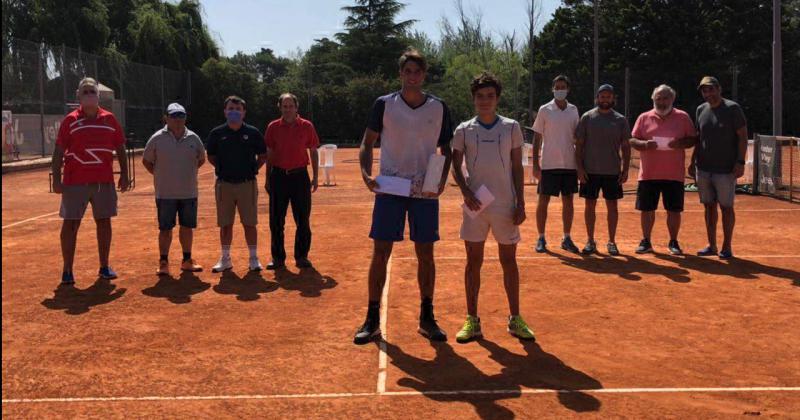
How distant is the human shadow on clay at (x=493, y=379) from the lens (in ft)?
14.1

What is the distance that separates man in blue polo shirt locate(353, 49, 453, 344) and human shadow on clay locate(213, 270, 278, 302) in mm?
1845

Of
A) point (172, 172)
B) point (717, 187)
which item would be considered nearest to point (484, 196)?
point (172, 172)

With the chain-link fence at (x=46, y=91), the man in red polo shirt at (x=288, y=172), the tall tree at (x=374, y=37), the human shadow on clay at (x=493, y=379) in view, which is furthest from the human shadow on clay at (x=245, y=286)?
the tall tree at (x=374, y=37)

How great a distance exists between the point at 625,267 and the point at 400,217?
3579 millimetres

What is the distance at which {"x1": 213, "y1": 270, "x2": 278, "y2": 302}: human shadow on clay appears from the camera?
7133 millimetres

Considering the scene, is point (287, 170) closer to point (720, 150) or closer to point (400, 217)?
point (400, 217)

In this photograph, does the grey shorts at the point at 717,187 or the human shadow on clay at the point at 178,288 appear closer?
the human shadow on clay at the point at 178,288

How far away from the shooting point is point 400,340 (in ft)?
18.2

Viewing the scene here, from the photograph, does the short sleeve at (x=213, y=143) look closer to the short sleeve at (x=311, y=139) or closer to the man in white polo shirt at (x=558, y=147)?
the short sleeve at (x=311, y=139)

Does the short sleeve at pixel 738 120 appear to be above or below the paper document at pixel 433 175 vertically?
above

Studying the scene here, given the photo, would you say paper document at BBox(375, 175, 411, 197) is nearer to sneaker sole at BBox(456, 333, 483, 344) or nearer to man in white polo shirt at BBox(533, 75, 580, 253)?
sneaker sole at BBox(456, 333, 483, 344)

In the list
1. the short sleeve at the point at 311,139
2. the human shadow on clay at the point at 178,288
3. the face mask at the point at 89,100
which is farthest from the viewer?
the short sleeve at the point at 311,139

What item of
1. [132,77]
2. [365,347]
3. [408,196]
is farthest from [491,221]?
[132,77]

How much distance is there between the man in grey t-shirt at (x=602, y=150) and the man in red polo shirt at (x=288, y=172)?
2.85 m
